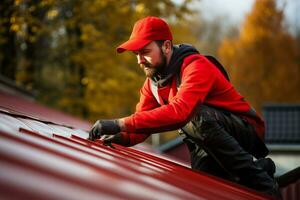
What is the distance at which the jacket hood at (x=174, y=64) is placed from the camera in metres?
3.20

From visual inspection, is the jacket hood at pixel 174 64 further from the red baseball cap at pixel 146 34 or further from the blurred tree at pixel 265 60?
the blurred tree at pixel 265 60

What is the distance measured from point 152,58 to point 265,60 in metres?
25.7

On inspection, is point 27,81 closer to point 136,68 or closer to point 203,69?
point 136,68

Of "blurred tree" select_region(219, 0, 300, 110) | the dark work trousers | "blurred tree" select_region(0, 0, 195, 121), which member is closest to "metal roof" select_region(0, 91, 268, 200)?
the dark work trousers

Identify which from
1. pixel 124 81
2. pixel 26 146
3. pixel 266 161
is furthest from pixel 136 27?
pixel 124 81

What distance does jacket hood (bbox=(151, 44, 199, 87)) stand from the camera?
3.20 metres

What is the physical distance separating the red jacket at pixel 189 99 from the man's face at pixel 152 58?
0.42 ft

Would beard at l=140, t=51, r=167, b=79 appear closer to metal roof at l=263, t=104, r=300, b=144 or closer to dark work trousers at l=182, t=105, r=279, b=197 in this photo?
dark work trousers at l=182, t=105, r=279, b=197

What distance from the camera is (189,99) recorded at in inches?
117

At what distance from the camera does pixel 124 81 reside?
1458 centimetres

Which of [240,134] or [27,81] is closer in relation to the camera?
[240,134]

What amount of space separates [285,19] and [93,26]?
17.4 metres

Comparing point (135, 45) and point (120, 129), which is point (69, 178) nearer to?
point (120, 129)

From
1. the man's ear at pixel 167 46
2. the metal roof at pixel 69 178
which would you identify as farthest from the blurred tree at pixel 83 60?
the metal roof at pixel 69 178
